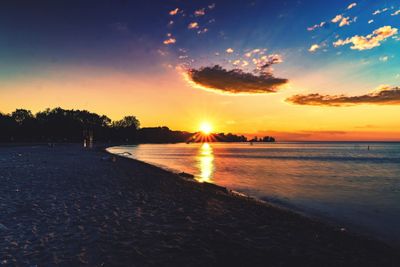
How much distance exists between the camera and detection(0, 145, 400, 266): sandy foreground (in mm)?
8094

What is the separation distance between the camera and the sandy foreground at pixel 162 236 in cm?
809

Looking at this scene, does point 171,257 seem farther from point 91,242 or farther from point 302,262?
point 302,262

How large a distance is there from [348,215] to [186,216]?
33.5ft

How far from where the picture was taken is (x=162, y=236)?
9.98 meters

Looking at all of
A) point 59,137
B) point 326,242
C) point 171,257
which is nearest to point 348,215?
point 326,242

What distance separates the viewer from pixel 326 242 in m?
10.2

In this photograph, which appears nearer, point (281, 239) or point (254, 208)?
point (281, 239)

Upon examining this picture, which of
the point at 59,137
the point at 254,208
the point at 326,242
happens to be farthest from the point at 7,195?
the point at 59,137

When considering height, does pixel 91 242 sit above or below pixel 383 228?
above

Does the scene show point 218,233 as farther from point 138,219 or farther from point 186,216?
point 138,219

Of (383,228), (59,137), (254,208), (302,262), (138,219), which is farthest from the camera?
(59,137)

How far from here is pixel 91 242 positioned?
904cm

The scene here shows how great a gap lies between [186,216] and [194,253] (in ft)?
14.2

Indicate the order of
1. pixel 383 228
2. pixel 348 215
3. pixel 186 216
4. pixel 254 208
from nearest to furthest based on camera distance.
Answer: pixel 186 216, pixel 383 228, pixel 254 208, pixel 348 215
